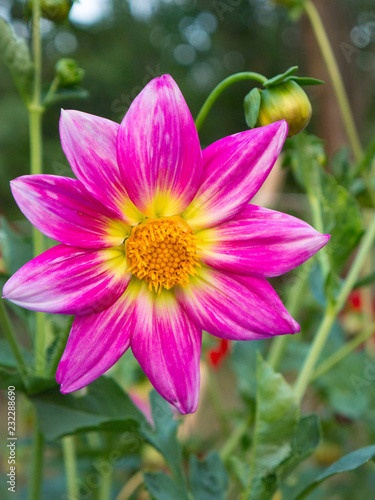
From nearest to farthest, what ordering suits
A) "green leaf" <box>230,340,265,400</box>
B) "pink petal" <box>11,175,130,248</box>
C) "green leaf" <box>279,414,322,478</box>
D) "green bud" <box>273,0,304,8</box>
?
"pink petal" <box>11,175,130,248</box>, "green leaf" <box>279,414,322,478</box>, "green leaf" <box>230,340,265,400</box>, "green bud" <box>273,0,304,8</box>

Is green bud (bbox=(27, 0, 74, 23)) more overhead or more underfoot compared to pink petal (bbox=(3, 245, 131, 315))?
more overhead

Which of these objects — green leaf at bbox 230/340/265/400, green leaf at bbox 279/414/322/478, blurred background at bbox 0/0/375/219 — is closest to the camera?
green leaf at bbox 279/414/322/478

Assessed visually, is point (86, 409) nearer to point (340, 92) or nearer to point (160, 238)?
point (160, 238)

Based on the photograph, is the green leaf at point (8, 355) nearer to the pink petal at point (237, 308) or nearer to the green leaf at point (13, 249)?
the green leaf at point (13, 249)

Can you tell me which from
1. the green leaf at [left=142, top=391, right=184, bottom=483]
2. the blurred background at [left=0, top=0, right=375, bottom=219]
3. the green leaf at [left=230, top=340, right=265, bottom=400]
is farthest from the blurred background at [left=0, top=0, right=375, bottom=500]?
the green leaf at [left=142, top=391, right=184, bottom=483]

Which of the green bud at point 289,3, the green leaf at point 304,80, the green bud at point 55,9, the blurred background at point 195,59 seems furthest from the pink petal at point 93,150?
the blurred background at point 195,59

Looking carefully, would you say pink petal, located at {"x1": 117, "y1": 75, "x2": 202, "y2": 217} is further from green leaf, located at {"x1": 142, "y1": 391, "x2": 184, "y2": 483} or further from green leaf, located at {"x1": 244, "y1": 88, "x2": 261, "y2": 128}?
green leaf, located at {"x1": 142, "y1": 391, "x2": 184, "y2": 483}
